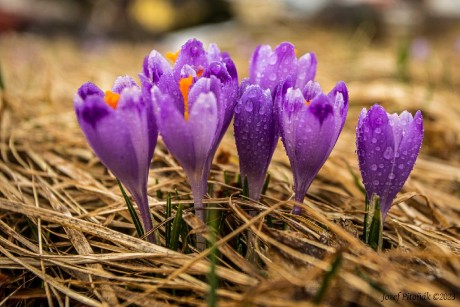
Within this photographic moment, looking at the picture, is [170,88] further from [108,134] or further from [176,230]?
[176,230]

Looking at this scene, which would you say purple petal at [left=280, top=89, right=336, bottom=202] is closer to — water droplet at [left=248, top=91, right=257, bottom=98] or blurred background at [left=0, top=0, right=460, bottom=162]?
water droplet at [left=248, top=91, right=257, bottom=98]

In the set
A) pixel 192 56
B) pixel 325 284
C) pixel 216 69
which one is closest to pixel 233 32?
pixel 192 56

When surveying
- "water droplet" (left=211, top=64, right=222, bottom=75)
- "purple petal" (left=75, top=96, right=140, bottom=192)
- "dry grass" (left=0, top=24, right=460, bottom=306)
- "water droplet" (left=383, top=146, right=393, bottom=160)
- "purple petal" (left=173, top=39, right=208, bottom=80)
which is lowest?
"dry grass" (left=0, top=24, right=460, bottom=306)

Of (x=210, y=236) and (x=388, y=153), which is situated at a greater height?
(x=388, y=153)

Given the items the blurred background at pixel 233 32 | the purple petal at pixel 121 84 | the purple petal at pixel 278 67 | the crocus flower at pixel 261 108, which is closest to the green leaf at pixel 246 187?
the crocus flower at pixel 261 108

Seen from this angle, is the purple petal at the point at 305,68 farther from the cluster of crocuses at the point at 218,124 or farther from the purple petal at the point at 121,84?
the purple petal at the point at 121,84

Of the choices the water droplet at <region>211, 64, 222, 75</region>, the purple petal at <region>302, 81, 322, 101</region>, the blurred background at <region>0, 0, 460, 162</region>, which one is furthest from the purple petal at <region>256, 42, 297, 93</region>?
the blurred background at <region>0, 0, 460, 162</region>

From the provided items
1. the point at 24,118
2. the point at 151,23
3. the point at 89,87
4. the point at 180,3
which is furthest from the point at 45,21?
the point at 89,87
